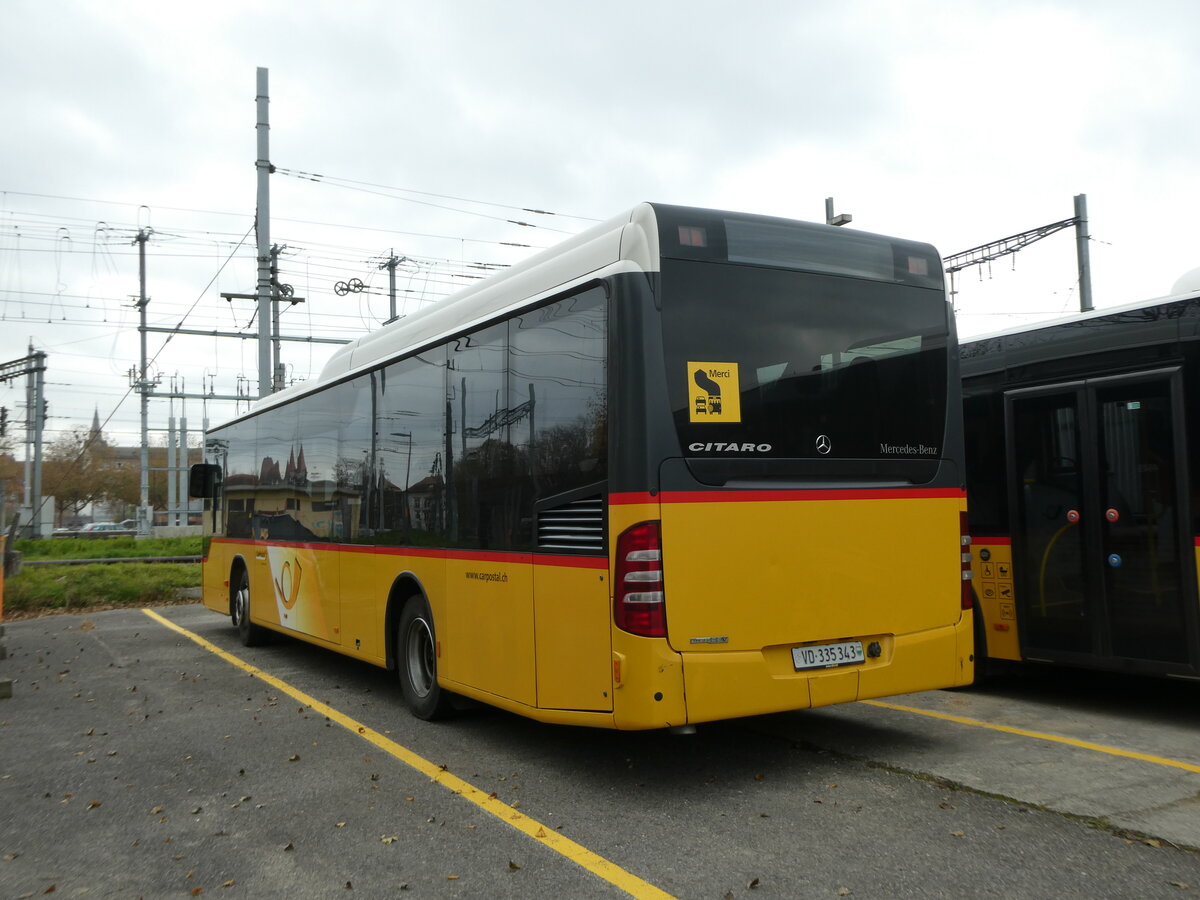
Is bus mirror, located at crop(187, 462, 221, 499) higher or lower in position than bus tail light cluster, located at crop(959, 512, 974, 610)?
higher

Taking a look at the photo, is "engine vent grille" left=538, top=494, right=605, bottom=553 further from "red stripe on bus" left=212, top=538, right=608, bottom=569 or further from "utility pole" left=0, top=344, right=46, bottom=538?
"utility pole" left=0, top=344, right=46, bottom=538

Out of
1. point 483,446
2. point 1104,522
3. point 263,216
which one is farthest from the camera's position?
point 263,216

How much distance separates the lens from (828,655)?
5.92 meters

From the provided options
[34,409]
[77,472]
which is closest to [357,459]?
[34,409]

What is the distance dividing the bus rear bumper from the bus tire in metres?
8.99

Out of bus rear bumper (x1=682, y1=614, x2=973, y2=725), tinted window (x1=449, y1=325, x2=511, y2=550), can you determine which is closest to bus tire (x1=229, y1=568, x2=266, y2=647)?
tinted window (x1=449, y1=325, x2=511, y2=550)

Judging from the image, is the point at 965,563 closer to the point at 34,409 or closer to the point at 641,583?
the point at 641,583

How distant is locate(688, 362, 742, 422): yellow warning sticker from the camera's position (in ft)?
18.5

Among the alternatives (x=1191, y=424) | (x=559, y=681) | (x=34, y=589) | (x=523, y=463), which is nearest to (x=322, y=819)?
(x=559, y=681)

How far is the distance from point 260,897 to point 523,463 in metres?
2.92

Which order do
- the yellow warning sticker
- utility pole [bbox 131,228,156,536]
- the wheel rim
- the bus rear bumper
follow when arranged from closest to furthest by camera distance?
the bus rear bumper → the yellow warning sticker → the wheel rim → utility pole [bbox 131,228,156,536]

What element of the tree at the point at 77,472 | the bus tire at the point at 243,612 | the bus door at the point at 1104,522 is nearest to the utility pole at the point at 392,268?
the bus tire at the point at 243,612

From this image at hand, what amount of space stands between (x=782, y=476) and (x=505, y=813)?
2400 mm

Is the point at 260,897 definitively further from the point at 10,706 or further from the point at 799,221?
the point at 10,706
